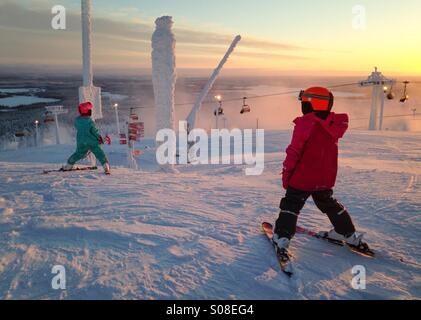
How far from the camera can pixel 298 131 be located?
337 cm

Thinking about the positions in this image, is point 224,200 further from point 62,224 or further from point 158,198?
point 62,224

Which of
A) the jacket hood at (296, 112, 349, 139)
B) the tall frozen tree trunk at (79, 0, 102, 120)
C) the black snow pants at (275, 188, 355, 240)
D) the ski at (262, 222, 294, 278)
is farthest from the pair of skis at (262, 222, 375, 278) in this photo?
the tall frozen tree trunk at (79, 0, 102, 120)

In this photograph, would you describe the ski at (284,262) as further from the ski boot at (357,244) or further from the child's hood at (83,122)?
the child's hood at (83,122)

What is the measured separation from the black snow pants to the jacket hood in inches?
26.1

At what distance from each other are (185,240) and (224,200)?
1.90 m

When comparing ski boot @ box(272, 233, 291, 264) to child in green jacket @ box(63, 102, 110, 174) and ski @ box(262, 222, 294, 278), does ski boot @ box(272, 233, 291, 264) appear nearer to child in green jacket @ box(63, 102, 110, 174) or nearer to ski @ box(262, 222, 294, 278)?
ski @ box(262, 222, 294, 278)

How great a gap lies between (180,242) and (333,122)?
2088 mm

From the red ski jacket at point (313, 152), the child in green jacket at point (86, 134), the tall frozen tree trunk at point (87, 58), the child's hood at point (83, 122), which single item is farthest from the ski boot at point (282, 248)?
the tall frozen tree trunk at point (87, 58)

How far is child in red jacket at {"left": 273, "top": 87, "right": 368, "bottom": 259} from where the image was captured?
338 cm

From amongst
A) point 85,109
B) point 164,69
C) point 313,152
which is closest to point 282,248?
point 313,152

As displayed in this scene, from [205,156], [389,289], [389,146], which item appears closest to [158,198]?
[389,289]

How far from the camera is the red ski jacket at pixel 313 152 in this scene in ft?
11.0

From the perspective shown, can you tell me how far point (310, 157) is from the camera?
3428mm

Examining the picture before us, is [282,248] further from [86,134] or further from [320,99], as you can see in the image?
[86,134]
